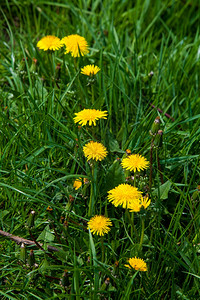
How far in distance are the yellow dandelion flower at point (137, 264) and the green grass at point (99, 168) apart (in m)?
0.03

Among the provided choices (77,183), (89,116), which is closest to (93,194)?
(77,183)

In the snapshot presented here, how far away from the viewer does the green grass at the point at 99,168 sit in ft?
5.22

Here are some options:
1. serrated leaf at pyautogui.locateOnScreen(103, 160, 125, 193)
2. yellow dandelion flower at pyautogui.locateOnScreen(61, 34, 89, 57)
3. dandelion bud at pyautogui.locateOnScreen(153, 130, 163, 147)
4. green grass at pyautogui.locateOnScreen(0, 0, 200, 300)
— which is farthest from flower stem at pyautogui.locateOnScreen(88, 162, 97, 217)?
yellow dandelion flower at pyautogui.locateOnScreen(61, 34, 89, 57)

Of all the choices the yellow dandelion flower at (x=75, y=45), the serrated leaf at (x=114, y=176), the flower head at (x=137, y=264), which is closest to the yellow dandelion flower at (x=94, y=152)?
the serrated leaf at (x=114, y=176)

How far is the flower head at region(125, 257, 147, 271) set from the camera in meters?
1.48

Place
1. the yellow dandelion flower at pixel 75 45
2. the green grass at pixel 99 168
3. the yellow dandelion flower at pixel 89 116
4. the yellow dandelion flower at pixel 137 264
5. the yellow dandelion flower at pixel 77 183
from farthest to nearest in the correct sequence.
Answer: the yellow dandelion flower at pixel 75 45 < the yellow dandelion flower at pixel 77 183 < the yellow dandelion flower at pixel 89 116 < the green grass at pixel 99 168 < the yellow dandelion flower at pixel 137 264

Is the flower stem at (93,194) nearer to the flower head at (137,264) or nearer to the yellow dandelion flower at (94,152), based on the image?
the yellow dandelion flower at (94,152)

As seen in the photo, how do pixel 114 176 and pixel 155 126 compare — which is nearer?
pixel 155 126

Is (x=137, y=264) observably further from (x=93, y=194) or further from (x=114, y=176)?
(x=114, y=176)

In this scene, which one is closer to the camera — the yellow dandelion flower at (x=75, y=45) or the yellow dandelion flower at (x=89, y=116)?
the yellow dandelion flower at (x=89, y=116)

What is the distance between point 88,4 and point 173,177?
1.75 m

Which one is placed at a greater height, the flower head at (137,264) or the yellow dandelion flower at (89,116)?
the yellow dandelion flower at (89,116)

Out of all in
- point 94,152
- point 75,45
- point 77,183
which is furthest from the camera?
point 75,45

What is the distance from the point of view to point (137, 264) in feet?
4.88
